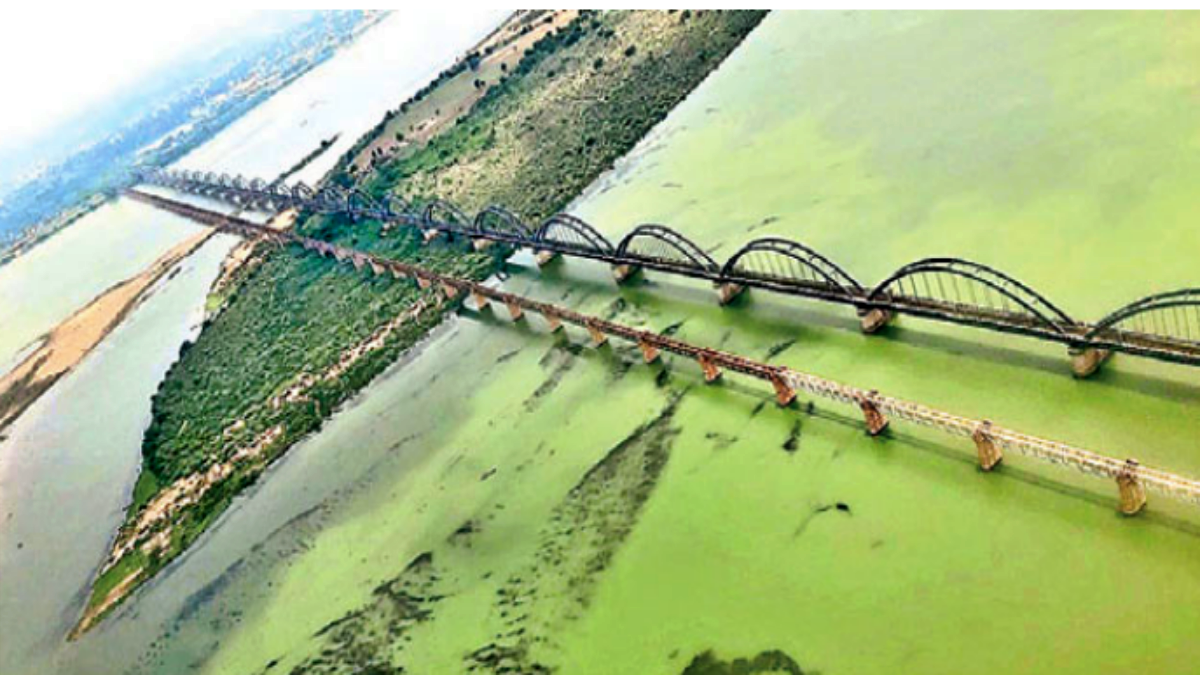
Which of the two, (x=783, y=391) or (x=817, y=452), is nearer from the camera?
(x=817, y=452)

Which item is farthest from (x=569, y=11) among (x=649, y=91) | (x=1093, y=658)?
(x=1093, y=658)

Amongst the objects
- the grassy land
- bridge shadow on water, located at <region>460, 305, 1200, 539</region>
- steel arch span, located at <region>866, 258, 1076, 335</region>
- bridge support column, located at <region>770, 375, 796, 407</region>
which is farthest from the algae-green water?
the grassy land

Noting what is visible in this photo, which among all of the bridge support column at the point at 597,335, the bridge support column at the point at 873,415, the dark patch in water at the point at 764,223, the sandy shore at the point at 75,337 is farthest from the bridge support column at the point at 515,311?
the sandy shore at the point at 75,337

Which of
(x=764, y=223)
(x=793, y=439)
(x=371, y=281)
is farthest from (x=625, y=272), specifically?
(x=371, y=281)

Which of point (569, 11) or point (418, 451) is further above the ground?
point (569, 11)

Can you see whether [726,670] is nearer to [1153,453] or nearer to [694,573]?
[694,573]

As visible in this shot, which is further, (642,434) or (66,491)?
(66,491)

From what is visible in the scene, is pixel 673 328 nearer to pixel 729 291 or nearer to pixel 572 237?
pixel 729 291
